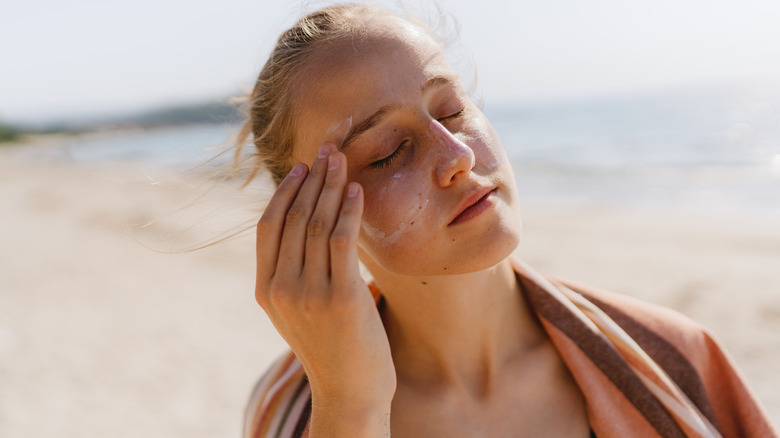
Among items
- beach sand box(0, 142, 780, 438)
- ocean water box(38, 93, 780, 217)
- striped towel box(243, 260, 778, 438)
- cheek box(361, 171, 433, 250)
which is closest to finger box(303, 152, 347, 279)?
cheek box(361, 171, 433, 250)

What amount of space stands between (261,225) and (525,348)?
971mm

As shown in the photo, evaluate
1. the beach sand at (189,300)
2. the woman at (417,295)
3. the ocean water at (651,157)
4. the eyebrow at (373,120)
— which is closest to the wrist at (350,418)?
the woman at (417,295)

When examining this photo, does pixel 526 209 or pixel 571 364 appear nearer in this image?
pixel 571 364

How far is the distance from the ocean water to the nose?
1.05m

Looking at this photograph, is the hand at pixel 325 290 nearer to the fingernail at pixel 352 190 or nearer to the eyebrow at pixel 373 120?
the fingernail at pixel 352 190

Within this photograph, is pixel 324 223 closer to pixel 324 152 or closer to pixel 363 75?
pixel 324 152

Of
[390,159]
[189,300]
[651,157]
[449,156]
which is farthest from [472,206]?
[651,157]

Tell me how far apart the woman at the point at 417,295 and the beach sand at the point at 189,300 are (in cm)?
67

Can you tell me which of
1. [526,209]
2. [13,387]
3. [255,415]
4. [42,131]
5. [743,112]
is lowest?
[42,131]

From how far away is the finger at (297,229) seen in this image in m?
1.39

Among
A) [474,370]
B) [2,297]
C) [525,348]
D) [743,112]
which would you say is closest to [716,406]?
[525,348]

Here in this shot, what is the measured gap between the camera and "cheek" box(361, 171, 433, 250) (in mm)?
1527

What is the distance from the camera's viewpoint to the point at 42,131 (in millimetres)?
46219

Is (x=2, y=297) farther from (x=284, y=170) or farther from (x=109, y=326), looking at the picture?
(x=284, y=170)
